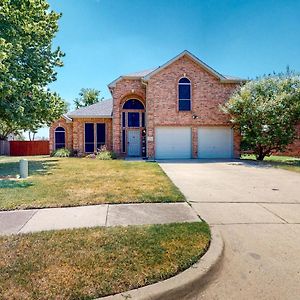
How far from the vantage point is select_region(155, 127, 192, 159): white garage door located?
59.7 ft

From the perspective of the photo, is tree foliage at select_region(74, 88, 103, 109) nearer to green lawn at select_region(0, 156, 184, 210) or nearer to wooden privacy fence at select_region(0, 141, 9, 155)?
wooden privacy fence at select_region(0, 141, 9, 155)

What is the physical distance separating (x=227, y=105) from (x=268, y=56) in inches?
156

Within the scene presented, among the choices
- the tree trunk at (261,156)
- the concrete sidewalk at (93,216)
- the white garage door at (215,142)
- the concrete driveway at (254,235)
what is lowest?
the concrete driveway at (254,235)

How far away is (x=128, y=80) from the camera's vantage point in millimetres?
19062

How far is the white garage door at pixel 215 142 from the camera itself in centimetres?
1853

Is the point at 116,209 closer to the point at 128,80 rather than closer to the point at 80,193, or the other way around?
the point at 80,193

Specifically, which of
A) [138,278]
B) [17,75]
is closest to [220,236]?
[138,278]

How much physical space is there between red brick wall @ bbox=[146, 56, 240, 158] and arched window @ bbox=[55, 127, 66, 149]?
9305mm

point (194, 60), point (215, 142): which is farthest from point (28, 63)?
point (215, 142)

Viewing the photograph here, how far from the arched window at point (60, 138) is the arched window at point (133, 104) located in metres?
6.84

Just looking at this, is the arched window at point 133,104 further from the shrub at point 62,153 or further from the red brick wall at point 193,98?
the shrub at point 62,153

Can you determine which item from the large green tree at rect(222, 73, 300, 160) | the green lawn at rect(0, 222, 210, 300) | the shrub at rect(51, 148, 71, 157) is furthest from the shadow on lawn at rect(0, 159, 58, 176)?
the large green tree at rect(222, 73, 300, 160)

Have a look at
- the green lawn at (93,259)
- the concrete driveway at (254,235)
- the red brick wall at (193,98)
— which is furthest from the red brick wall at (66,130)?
the green lawn at (93,259)

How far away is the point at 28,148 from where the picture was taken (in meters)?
29.2
